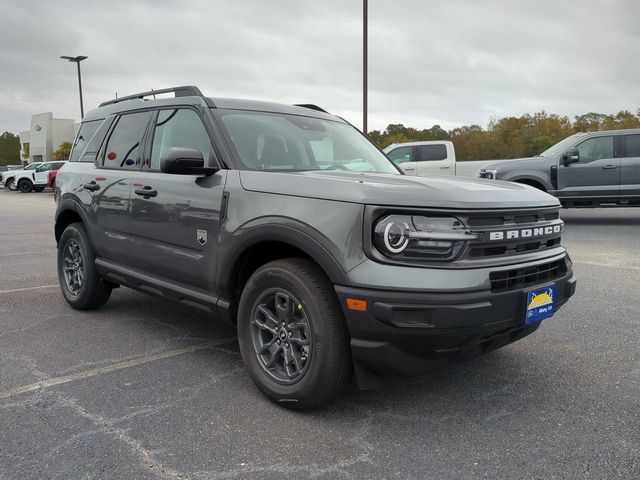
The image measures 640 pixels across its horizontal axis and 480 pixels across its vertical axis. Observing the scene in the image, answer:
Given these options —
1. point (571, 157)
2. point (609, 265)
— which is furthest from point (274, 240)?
point (571, 157)

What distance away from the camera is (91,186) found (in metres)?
4.67

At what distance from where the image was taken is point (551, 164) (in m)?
11.7

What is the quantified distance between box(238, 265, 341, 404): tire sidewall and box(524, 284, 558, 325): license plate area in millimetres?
1022

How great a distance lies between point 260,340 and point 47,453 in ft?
3.90

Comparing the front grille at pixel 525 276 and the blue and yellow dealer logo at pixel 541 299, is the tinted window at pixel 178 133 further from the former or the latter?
the blue and yellow dealer logo at pixel 541 299

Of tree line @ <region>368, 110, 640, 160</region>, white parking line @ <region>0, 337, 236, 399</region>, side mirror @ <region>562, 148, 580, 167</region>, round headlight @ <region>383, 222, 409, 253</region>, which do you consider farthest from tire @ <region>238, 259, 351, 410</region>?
tree line @ <region>368, 110, 640, 160</region>

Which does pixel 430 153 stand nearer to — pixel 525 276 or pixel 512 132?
pixel 525 276

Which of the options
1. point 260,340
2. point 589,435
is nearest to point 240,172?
point 260,340

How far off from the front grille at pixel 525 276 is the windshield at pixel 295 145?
145 centimetres

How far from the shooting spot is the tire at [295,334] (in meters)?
2.73

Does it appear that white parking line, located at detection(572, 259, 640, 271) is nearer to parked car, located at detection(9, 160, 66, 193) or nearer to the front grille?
the front grille

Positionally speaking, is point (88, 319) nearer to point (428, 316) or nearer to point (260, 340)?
point (260, 340)

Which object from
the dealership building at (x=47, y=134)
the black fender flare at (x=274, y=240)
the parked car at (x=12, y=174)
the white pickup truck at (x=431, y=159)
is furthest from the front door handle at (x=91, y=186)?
the dealership building at (x=47, y=134)

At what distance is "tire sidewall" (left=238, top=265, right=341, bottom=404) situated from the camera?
2.74m
